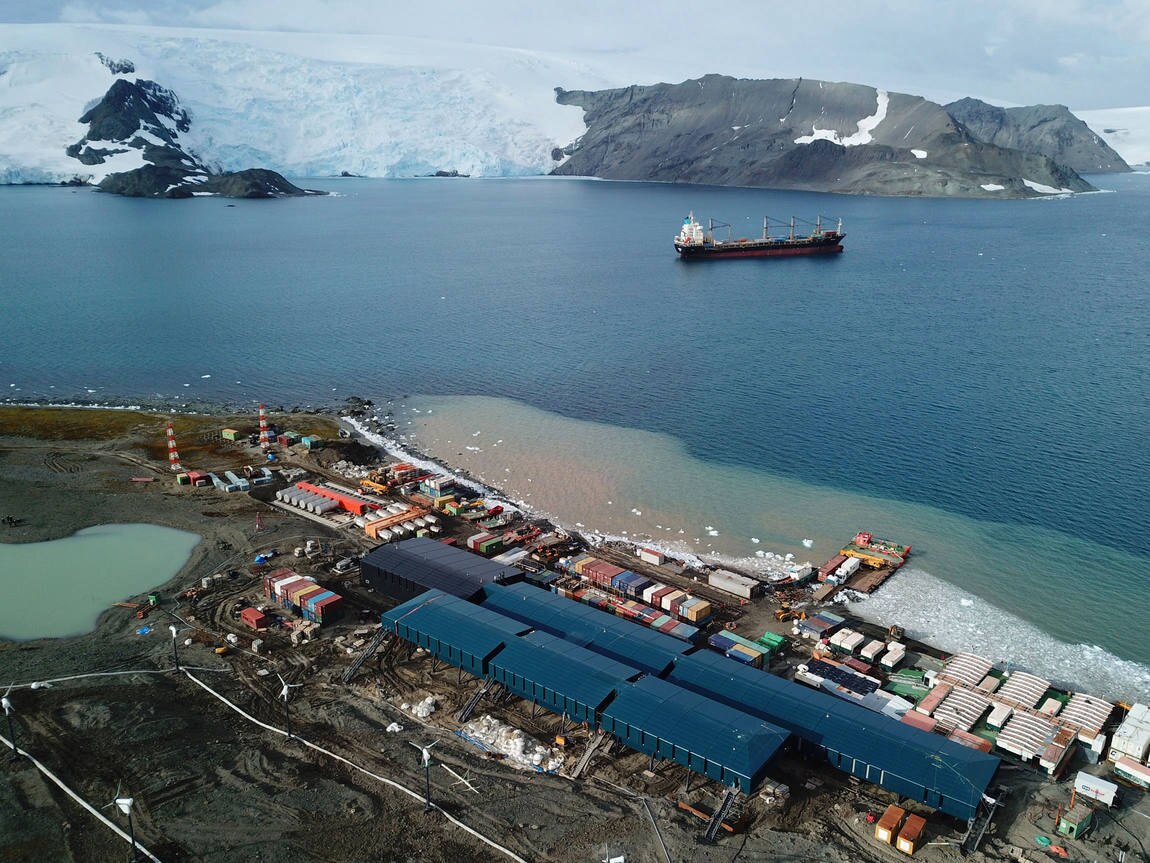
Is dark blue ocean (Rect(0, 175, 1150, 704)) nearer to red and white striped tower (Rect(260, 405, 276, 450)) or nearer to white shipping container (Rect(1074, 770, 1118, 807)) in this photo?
white shipping container (Rect(1074, 770, 1118, 807))

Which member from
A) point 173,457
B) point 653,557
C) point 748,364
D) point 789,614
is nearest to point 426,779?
point 789,614

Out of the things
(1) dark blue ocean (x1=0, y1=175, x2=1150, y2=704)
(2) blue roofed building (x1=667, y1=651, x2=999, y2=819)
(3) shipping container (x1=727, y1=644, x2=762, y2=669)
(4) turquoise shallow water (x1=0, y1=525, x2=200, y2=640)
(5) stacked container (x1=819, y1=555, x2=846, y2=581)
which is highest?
(1) dark blue ocean (x1=0, y1=175, x2=1150, y2=704)

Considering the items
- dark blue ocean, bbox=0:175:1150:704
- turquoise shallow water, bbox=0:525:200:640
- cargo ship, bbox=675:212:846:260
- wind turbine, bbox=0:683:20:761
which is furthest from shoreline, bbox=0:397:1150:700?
cargo ship, bbox=675:212:846:260

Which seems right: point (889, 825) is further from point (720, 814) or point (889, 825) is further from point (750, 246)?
point (750, 246)

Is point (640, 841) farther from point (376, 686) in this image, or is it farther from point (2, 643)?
point (2, 643)

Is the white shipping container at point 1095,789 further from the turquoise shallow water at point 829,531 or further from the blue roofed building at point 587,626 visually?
the blue roofed building at point 587,626

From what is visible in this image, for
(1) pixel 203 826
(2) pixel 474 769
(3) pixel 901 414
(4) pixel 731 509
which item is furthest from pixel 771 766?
(3) pixel 901 414
